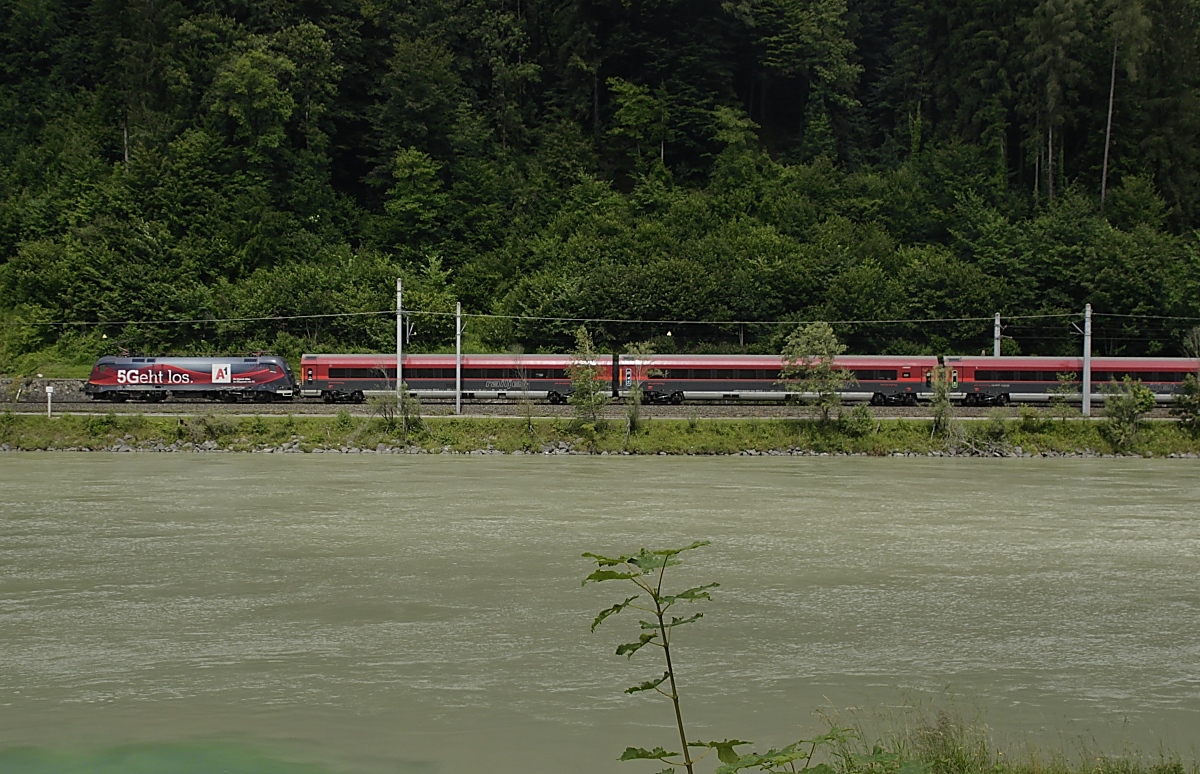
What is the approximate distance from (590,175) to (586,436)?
2979 centimetres

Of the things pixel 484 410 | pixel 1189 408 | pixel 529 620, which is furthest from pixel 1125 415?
pixel 529 620

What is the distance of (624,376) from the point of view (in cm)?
5019

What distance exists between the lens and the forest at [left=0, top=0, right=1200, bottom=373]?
54.9 meters

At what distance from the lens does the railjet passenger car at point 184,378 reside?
49.5 metres

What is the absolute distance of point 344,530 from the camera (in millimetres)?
24156

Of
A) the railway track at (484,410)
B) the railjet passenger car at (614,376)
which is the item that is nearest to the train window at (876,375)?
the railjet passenger car at (614,376)

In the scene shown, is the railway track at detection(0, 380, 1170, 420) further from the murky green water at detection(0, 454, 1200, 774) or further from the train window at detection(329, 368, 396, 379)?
the murky green water at detection(0, 454, 1200, 774)

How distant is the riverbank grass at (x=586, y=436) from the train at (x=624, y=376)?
7.17 m

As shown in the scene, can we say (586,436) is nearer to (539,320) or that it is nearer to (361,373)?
(361,373)

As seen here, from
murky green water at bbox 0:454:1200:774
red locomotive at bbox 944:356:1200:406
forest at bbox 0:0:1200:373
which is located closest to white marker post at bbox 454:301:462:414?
forest at bbox 0:0:1200:373

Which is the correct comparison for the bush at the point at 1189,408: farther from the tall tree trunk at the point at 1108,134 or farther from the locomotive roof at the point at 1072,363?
the tall tree trunk at the point at 1108,134

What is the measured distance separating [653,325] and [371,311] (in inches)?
563

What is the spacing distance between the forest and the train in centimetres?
437

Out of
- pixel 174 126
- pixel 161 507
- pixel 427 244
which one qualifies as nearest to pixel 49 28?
pixel 174 126
